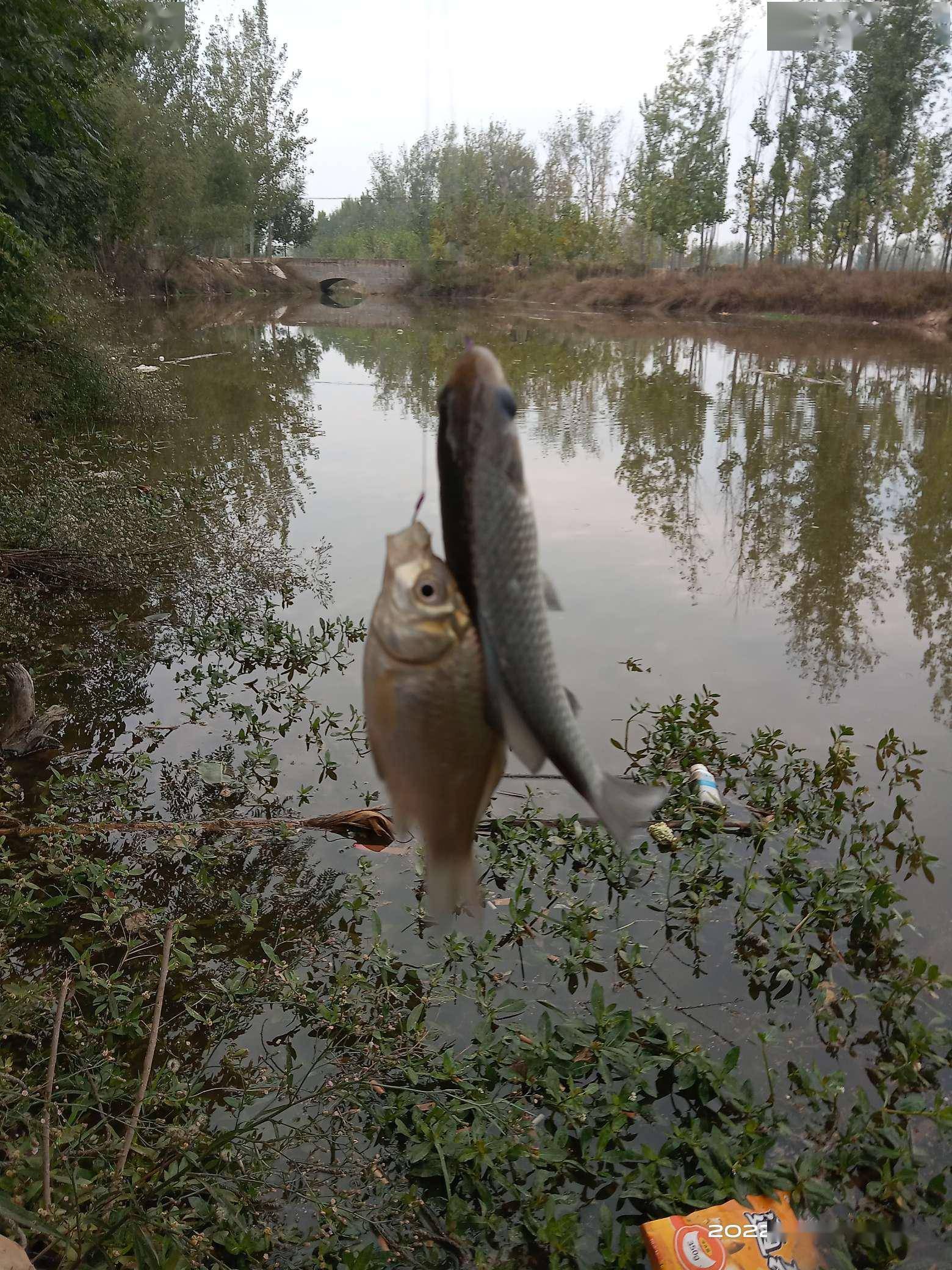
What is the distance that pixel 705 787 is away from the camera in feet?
16.3

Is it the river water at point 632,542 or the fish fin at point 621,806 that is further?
the river water at point 632,542

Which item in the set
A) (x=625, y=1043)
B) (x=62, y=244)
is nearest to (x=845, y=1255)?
(x=625, y=1043)

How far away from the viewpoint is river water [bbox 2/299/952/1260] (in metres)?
5.37

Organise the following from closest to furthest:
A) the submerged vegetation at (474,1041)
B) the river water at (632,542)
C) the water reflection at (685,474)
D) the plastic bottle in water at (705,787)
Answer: the submerged vegetation at (474,1041) → the plastic bottle in water at (705,787) → the river water at (632,542) → the water reflection at (685,474)

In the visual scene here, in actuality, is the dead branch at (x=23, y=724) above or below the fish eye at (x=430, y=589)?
below

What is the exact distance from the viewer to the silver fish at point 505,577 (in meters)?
0.54

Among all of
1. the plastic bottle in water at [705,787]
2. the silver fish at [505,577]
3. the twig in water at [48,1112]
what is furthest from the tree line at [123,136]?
the plastic bottle in water at [705,787]

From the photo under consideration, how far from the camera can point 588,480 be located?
931cm

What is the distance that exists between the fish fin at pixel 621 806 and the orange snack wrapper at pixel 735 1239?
2623mm

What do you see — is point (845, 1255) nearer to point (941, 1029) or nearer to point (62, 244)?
point (941, 1029)

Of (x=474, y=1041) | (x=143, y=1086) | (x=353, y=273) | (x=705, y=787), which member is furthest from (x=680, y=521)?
(x=353, y=273)

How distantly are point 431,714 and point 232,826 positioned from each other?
14.5 ft

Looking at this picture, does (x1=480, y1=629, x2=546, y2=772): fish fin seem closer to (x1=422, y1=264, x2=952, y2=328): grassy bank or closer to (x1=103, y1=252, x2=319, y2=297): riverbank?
(x1=422, y1=264, x2=952, y2=328): grassy bank

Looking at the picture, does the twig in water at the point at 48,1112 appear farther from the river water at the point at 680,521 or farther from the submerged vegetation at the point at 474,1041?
the river water at the point at 680,521
